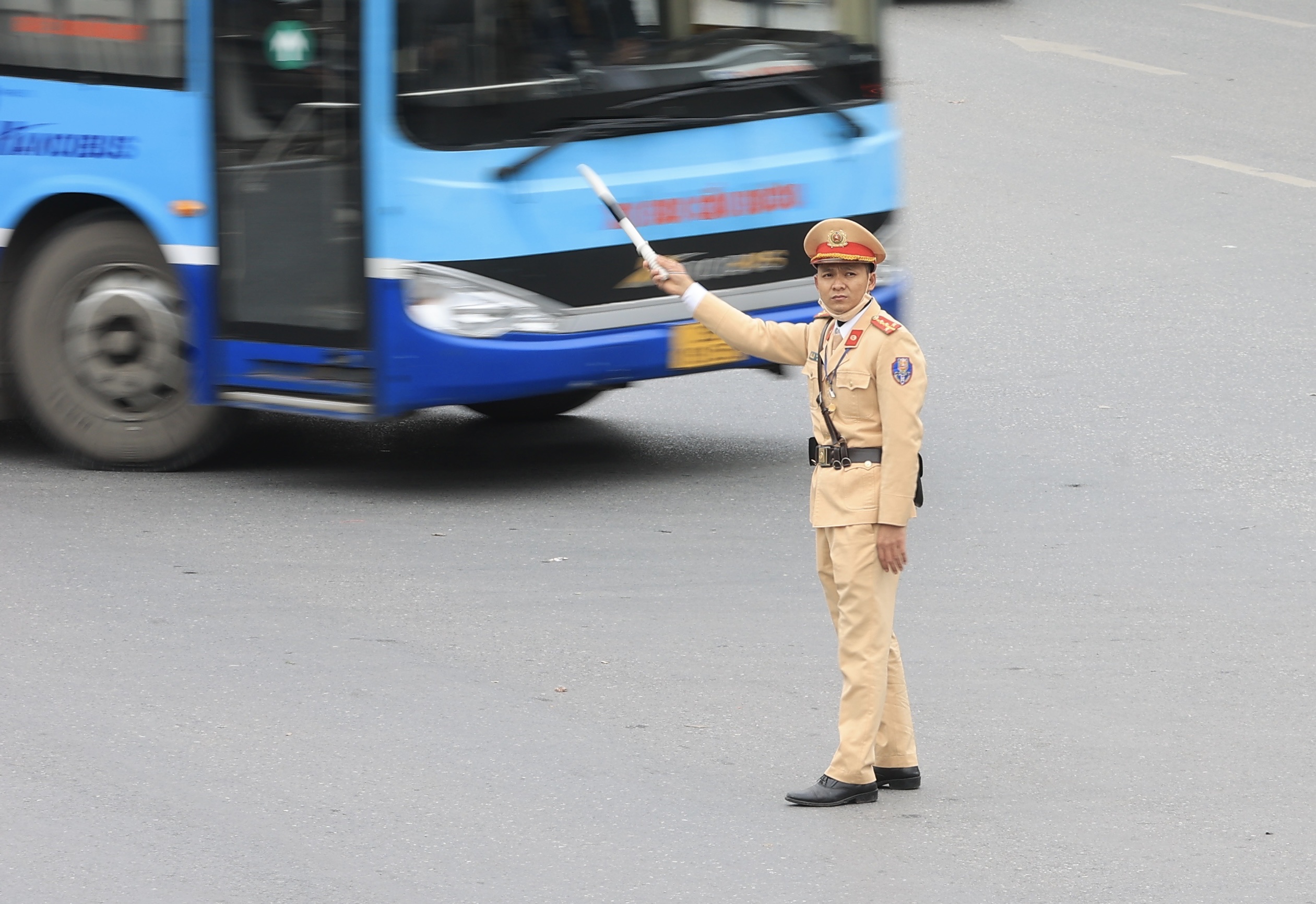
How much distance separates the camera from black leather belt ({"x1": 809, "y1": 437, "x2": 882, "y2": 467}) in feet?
17.4

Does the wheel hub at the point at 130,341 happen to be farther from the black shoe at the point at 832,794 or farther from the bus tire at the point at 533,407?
the black shoe at the point at 832,794

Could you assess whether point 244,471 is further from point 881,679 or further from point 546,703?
point 881,679

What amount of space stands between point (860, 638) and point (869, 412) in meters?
0.57

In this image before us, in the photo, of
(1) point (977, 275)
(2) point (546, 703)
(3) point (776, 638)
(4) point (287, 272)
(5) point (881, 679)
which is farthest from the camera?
(1) point (977, 275)

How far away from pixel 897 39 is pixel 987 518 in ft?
49.6

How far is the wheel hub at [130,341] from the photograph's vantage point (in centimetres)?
899

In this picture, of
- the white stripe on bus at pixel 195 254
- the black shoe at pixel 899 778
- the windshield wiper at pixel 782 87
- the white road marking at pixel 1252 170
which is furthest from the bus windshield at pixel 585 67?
the white road marking at pixel 1252 170

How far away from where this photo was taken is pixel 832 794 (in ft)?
17.5

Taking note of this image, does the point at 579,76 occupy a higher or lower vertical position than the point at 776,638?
higher

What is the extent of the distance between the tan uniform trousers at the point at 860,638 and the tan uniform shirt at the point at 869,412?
7 cm

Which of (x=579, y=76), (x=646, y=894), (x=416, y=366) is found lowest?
(x=646, y=894)

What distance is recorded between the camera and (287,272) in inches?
339

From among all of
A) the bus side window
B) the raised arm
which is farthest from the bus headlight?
the raised arm

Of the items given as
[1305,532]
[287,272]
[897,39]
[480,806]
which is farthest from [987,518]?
[897,39]
